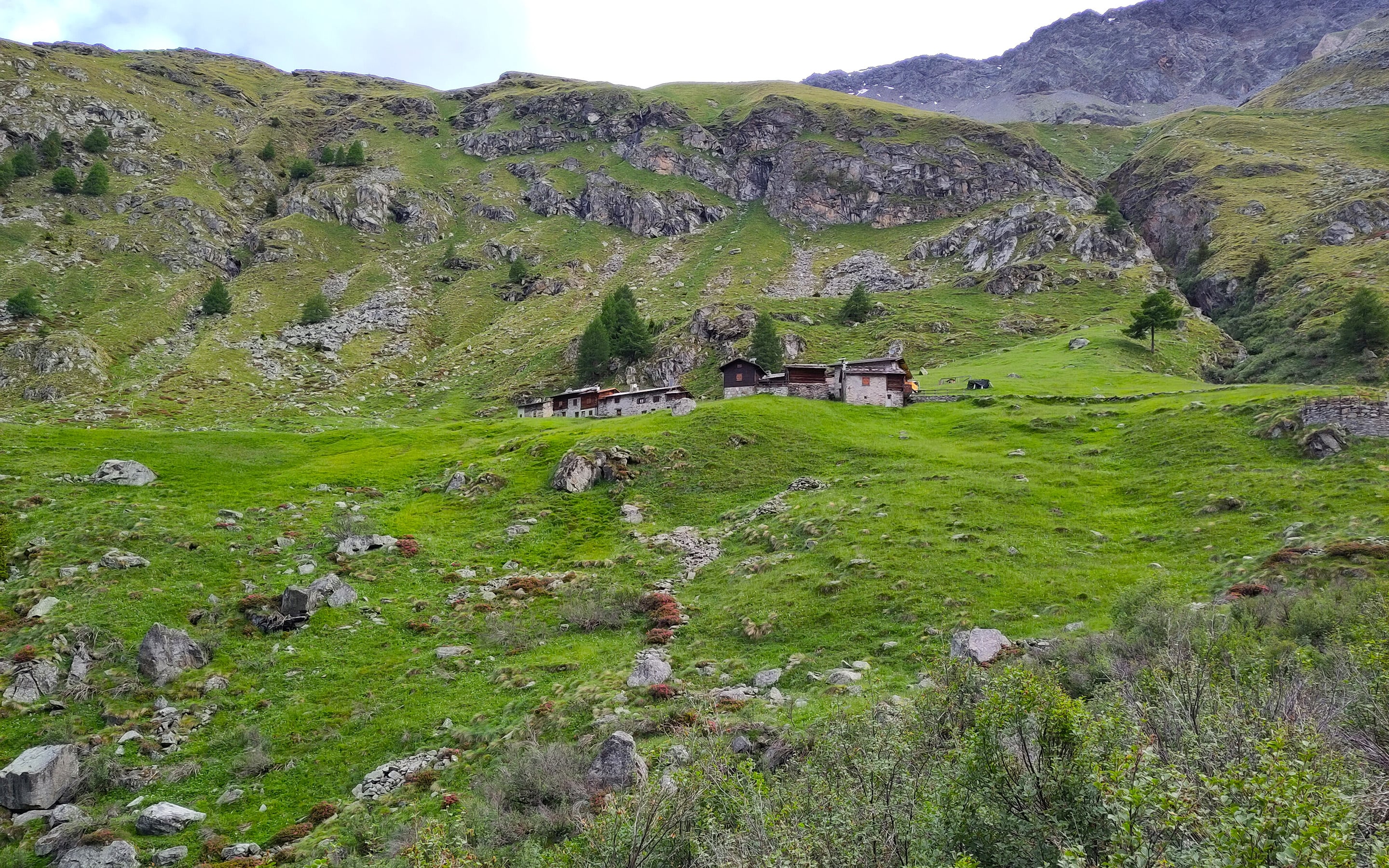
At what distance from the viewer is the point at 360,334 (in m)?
116

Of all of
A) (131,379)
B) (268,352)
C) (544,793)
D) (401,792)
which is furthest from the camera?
(268,352)

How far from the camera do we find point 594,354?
334 feet

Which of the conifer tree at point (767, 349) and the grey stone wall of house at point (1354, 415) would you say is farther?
the conifer tree at point (767, 349)

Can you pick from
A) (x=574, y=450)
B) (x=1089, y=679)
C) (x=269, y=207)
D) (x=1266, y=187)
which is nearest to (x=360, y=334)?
(x=269, y=207)

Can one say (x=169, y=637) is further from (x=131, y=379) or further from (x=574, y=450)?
(x=131, y=379)

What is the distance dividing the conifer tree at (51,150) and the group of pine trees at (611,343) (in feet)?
395

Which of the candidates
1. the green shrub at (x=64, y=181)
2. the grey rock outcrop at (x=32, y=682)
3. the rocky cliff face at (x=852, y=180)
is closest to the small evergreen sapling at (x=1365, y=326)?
the rocky cliff face at (x=852, y=180)

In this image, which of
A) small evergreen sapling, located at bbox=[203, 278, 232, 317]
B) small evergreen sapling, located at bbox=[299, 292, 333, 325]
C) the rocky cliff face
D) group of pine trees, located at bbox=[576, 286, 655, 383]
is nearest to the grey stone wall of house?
group of pine trees, located at bbox=[576, 286, 655, 383]

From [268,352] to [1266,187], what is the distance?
211 metres

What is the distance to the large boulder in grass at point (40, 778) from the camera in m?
17.8

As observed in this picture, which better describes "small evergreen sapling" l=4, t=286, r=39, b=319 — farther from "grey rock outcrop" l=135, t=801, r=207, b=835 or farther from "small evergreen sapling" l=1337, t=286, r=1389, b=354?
"small evergreen sapling" l=1337, t=286, r=1389, b=354

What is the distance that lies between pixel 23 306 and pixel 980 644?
134 meters

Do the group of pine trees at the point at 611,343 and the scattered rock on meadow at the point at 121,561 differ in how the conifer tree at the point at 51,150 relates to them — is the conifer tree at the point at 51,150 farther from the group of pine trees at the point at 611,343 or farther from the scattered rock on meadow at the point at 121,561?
the scattered rock on meadow at the point at 121,561

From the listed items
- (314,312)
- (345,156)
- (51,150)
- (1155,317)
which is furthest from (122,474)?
(345,156)
